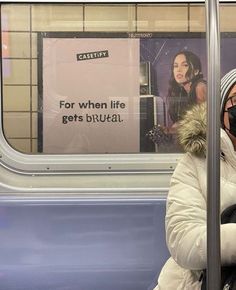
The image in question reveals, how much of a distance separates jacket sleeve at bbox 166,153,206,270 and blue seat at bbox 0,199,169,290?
840mm

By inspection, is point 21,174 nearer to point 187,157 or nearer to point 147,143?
point 147,143

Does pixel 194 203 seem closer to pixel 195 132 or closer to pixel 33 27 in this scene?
pixel 195 132

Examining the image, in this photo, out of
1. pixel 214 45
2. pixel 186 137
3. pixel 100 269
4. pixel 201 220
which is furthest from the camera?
pixel 100 269

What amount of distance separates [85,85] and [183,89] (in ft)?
1.62

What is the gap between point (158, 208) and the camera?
2.80 meters

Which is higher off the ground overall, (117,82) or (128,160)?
(117,82)

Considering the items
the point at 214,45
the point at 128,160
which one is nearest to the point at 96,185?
the point at 128,160

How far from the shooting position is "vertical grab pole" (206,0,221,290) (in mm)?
1485

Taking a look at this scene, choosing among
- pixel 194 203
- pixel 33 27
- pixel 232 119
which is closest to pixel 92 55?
pixel 33 27

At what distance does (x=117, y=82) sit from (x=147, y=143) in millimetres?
340

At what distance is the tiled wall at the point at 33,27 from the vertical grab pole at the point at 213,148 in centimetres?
135

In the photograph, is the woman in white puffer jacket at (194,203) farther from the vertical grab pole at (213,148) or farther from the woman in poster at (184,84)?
the woman in poster at (184,84)

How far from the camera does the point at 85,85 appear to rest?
9.27 ft

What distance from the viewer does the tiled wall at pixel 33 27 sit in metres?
2.82
